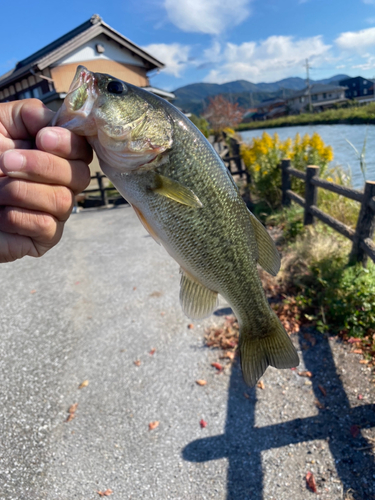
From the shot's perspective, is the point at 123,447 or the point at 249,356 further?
the point at 123,447

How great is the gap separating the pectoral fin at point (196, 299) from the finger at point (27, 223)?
2.41 ft

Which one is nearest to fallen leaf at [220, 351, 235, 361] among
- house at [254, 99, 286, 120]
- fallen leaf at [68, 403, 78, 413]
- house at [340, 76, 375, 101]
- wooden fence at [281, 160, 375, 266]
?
fallen leaf at [68, 403, 78, 413]

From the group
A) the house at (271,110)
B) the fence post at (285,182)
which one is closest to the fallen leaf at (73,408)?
the fence post at (285,182)

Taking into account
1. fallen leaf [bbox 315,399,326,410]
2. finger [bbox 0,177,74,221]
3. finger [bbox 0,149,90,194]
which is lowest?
fallen leaf [bbox 315,399,326,410]

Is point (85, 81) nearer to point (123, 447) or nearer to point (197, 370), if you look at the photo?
point (123, 447)

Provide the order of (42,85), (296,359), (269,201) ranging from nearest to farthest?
(296,359) → (269,201) → (42,85)

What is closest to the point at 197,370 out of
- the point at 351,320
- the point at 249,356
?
the point at 351,320

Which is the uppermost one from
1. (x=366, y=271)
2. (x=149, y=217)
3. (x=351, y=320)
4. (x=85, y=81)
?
(x=85, y=81)

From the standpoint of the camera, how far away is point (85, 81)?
1387 mm

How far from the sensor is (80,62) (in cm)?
1491

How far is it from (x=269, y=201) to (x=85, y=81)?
25.5 feet

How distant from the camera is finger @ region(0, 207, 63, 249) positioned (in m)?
1.41

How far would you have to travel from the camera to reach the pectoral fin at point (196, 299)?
179 centimetres

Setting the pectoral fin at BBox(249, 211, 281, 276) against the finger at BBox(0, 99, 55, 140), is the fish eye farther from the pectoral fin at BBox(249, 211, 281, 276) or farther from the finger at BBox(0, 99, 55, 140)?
the pectoral fin at BBox(249, 211, 281, 276)
